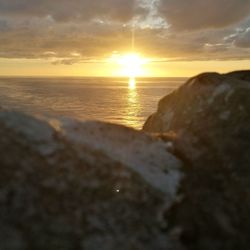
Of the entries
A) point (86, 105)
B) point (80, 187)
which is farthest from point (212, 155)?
point (86, 105)

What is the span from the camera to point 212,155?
19.9ft

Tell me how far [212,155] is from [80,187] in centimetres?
205

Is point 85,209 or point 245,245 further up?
point 85,209

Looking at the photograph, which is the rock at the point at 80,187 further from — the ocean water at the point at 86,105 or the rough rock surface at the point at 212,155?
the ocean water at the point at 86,105

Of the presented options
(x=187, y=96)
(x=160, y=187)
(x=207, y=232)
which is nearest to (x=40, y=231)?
(x=160, y=187)

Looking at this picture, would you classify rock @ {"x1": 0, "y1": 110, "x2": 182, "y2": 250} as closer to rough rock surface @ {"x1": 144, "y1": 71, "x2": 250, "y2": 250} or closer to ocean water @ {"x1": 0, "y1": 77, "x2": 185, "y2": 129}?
rough rock surface @ {"x1": 144, "y1": 71, "x2": 250, "y2": 250}

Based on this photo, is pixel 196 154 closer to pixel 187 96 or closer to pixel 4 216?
pixel 187 96

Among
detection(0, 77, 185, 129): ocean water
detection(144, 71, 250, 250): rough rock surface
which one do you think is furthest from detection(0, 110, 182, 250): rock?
detection(0, 77, 185, 129): ocean water

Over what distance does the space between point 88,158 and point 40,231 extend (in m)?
1.23

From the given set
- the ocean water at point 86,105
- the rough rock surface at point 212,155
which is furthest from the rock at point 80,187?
the ocean water at point 86,105

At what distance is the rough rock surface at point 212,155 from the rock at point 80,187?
0.25m

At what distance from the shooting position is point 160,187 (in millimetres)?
5348

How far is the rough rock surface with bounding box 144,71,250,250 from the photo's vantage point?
5.07m

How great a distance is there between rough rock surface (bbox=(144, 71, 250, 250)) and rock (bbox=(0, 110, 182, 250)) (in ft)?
0.82
